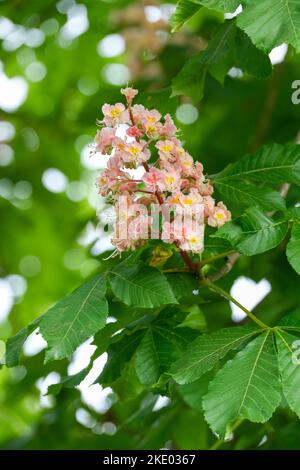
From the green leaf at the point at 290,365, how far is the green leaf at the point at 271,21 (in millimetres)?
497

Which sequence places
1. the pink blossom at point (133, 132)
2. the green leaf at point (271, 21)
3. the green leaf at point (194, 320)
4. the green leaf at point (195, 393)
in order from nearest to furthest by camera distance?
the green leaf at point (271, 21)
the pink blossom at point (133, 132)
the green leaf at point (194, 320)
the green leaf at point (195, 393)

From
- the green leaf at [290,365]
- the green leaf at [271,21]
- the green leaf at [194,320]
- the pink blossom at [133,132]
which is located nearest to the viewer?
the green leaf at [290,365]

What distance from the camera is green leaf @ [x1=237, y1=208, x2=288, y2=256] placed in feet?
4.27

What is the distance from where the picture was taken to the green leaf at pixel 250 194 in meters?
1.43

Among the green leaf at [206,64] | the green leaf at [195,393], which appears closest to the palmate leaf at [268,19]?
the green leaf at [206,64]

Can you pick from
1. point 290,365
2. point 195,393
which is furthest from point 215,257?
point 195,393

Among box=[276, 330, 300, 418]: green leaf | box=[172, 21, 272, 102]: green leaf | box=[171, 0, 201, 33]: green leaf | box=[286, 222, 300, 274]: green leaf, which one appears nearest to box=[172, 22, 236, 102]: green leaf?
box=[172, 21, 272, 102]: green leaf

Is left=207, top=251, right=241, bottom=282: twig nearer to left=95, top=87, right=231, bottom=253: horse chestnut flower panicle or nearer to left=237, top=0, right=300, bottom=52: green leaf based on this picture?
left=95, top=87, right=231, bottom=253: horse chestnut flower panicle

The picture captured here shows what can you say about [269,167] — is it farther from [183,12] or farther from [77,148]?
[77,148]

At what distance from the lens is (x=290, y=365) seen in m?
1.26

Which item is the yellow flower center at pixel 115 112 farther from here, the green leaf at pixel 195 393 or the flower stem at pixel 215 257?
the green leaf at pixel 195 393

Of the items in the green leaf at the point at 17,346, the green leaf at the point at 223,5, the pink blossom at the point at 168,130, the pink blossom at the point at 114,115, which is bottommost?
the green leaf at the point at 17,346

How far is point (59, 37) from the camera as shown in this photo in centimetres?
372

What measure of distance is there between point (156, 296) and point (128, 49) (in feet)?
8.56
